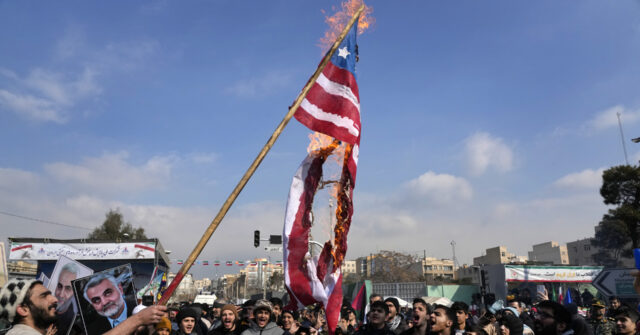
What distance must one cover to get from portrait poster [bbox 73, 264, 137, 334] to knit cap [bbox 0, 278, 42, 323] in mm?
562

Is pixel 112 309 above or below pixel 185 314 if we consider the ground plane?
above

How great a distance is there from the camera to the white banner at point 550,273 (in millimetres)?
28250

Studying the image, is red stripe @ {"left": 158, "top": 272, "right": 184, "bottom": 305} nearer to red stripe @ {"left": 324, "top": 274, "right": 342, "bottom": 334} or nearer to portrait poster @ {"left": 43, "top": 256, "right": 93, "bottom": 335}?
portrait poster @ {"left": 43, "top": 256, "right": 93, "bottom": 335}

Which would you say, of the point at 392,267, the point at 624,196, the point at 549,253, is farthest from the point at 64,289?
the point at 549,253

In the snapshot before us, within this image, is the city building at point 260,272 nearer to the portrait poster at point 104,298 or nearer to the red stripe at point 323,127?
the red stripe at point 323,127

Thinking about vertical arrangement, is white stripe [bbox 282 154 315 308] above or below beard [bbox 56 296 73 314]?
above

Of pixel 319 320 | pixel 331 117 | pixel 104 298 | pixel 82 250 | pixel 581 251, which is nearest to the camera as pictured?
pixel 104 298

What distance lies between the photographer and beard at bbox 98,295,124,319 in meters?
3.72

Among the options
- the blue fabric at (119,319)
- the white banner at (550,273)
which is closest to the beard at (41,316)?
the blue fabric at (119,319)

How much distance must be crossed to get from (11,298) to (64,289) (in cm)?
193

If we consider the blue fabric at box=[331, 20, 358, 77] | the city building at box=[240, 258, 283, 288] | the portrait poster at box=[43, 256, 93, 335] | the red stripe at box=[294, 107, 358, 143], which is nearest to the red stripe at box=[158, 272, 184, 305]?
→ the portrait poster at box=[43, 256, 93, 335]

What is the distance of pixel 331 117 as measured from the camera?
605 centimetres

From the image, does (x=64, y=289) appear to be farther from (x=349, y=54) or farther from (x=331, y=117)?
(x=349, y=54)

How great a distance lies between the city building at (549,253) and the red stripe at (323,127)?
348 feet
